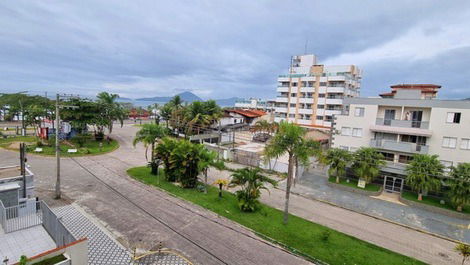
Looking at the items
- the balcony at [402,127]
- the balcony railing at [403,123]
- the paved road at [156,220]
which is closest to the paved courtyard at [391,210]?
the balcony at [402,127]

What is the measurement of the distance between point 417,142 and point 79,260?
99.5 ft

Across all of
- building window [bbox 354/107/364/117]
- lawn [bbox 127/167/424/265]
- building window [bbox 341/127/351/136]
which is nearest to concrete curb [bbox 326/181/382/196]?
building window [bbox 341/127/351/136]

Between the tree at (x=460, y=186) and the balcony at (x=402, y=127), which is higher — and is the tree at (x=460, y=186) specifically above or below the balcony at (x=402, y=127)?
below

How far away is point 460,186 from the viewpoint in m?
18.8

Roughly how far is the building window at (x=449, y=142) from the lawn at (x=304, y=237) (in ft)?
53.8

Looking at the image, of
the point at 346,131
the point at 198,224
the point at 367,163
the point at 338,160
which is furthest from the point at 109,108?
the point at 367,163

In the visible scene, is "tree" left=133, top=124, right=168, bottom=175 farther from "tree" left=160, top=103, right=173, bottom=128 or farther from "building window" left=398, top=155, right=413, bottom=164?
"building window" left=398, top=155, right=413, bottom=164

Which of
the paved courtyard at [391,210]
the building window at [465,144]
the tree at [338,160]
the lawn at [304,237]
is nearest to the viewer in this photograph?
the lawn at [304,237]

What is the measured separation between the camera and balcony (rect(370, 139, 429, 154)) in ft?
80.6

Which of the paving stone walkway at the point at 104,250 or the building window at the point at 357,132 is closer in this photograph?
the paving stone walkway at the point at 104,250

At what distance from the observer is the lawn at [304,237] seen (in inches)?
485

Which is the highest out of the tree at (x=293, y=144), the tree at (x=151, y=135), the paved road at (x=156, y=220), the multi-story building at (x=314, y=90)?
the multi-story building at (x=314, y=90)

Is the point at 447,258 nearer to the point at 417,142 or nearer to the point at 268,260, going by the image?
the point at 268,260

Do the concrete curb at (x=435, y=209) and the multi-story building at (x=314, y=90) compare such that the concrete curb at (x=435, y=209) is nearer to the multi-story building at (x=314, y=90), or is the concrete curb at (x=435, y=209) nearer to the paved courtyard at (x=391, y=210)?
the paved courtyard at (x=391, y=210)
